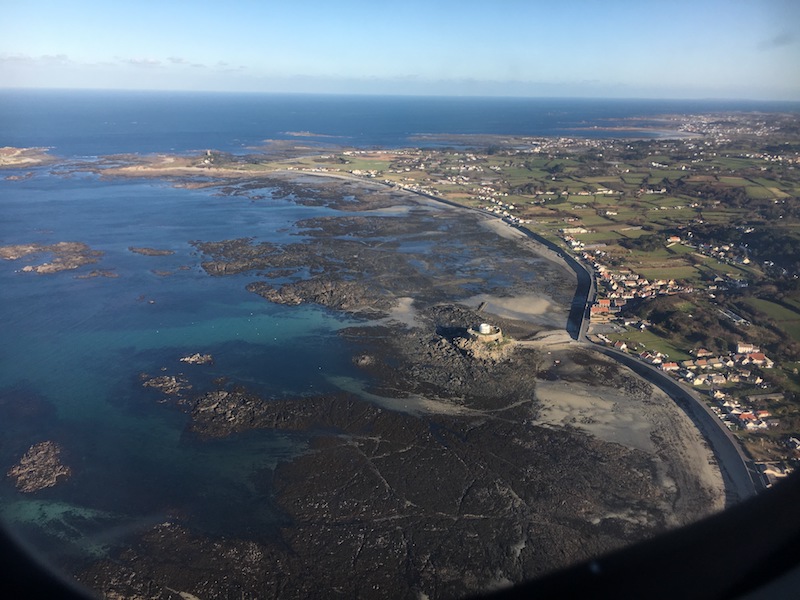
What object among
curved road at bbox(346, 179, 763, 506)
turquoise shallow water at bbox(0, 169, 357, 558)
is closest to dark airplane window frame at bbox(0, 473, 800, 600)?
turquoise shallow water at bbox(0, 169, 357, 558)

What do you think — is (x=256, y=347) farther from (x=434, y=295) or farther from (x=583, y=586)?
(x=583, y=586)

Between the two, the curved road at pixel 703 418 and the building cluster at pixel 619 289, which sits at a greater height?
the curved road at pixel 703 418

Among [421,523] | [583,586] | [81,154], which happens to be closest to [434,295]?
[421,523]

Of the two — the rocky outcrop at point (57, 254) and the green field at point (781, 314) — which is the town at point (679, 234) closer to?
the green field at point (781, 314)

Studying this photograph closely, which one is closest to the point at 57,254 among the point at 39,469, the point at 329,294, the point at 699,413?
the point at 329,294

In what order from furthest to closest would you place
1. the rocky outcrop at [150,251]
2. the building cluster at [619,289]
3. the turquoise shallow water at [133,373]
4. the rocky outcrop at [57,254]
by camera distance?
the rocky outcrop at [150,251] → the rocky outcrop at [57,254] → the building cluster at [619,289] → the turquoise shallow water at [133,373]

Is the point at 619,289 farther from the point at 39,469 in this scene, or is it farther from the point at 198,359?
the point at 39,469

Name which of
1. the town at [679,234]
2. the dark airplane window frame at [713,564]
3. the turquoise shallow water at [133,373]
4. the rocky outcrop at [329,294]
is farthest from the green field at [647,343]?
the dark airplane window frame at [713,564]

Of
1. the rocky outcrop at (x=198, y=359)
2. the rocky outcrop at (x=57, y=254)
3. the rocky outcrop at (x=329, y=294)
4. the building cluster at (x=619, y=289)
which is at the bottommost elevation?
the rocky outcrop at (x=57, y=254)
